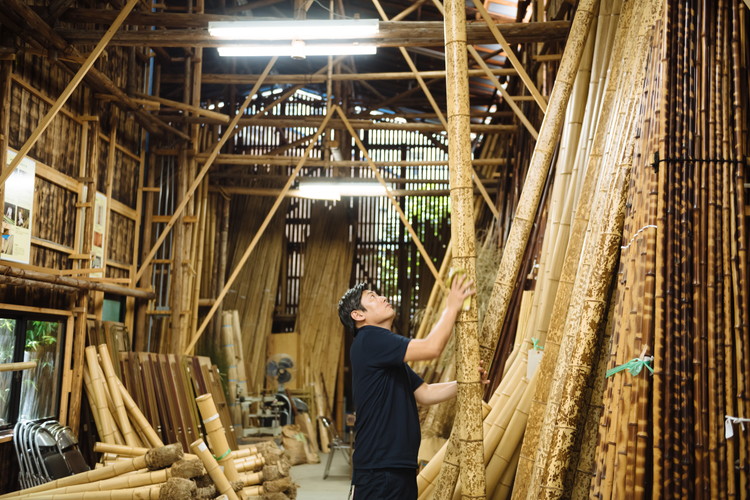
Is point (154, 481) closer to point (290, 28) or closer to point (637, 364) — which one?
point (290, 28)

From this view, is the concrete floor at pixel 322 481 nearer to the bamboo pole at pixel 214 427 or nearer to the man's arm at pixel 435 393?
the bamboo pole at pixel 214 427

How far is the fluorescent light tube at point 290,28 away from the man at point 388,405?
424cm

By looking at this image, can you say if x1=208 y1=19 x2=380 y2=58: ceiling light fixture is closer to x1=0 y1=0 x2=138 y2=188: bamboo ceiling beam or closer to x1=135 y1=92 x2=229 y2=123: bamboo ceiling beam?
x1=0 y1=0 x2=138 y2=188: bamboo ceiling beam

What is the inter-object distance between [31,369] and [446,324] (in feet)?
19.0

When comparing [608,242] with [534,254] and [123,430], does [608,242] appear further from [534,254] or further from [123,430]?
[123,430]

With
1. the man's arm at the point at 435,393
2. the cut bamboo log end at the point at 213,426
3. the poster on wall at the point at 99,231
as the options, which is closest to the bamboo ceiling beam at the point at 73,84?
the poster on wall at the point at 99,231

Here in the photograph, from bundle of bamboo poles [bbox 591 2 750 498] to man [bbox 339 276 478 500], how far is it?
0.69 metres

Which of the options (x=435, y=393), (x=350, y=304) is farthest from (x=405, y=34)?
(x=435, y=393)

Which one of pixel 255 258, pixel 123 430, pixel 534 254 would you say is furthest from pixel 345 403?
pixel 534 254

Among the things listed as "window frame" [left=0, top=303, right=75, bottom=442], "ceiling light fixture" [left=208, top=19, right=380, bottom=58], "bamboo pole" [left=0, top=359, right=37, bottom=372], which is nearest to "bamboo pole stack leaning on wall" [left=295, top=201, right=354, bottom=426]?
"window frame" [left=0, top=303, right=75, bottom=442]

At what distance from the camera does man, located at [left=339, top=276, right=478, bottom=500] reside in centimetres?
317

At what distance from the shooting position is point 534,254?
6.33 meters

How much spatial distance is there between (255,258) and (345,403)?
3.15 metres

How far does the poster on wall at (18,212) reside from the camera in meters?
7.13
